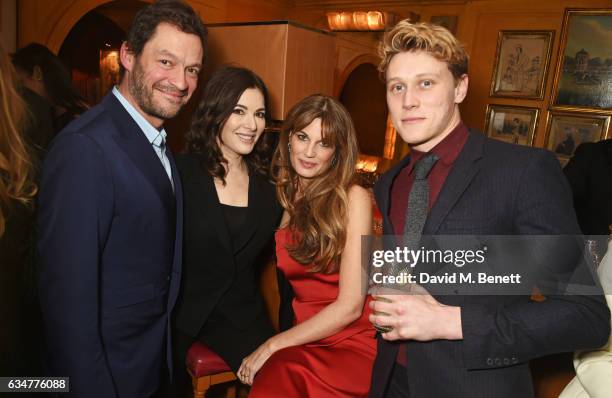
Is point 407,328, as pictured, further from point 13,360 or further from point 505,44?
point 505,44

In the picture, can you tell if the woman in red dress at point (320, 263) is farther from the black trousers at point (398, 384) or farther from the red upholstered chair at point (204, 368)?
the black trousers at point (398, 384)

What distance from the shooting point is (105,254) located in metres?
1.54

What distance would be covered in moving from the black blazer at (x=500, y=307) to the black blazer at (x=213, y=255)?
1.00 meters

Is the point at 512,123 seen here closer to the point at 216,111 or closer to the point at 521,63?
the point at 521,63

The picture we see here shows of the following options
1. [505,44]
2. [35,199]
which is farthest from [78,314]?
[505,44]

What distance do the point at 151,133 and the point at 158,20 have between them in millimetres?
443

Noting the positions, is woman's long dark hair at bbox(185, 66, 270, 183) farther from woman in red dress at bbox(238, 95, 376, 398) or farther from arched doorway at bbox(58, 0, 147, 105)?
arched doorway at bbox(58, 0, 147, 105)

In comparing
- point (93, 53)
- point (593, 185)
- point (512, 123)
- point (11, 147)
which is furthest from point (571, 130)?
point (93, 53)

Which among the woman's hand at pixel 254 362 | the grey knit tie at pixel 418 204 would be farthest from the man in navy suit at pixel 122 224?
the grey knit tie at pixel 418 204

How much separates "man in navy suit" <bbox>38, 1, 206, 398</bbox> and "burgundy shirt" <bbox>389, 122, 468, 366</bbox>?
2.80ft

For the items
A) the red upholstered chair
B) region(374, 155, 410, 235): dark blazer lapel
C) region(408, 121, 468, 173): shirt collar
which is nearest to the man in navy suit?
the red upholstered chair

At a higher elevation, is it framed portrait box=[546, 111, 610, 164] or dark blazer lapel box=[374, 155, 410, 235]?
framed portrait box=[546, 111, 610, 164]

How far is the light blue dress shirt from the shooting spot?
67.1 inches

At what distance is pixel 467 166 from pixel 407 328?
494mm
